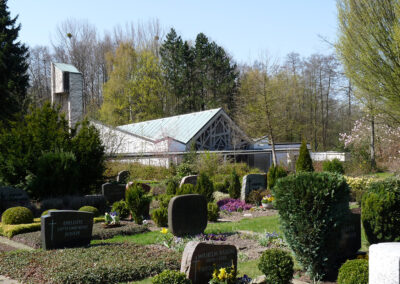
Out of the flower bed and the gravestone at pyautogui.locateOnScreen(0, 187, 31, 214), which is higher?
the gravestone at pyautogui.locateOnScreen(0, 187, 31, 214)

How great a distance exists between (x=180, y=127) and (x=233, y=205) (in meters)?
18.4

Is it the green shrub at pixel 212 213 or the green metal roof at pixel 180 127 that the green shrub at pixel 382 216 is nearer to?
the green shrub at pixel 212 213

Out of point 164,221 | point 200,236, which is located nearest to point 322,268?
point 200,236

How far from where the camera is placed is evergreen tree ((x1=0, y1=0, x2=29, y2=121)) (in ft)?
87.0

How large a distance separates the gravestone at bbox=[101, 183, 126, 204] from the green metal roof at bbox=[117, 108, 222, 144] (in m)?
13.6

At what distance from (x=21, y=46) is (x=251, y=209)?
2279 centimetres

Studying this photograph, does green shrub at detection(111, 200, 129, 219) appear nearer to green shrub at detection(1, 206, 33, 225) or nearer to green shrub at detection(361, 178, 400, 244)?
green shrub at detection(1, 206, 33, 225)

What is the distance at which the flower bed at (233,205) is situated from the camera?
648 inches

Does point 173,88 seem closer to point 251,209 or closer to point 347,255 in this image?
point 251,209

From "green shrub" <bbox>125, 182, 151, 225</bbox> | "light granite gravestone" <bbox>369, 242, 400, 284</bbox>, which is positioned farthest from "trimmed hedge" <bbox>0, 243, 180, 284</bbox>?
"light granite gravestone" <bbox>369, 242, 400, 284</bbox>

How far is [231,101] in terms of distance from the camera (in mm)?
48688

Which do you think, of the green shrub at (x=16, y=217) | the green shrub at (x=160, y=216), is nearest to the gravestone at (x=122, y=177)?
the green shrub at (x=16, y=217)

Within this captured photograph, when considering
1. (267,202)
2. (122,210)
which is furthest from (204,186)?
(122,210)

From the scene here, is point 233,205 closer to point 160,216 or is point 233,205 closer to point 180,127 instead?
point 160,216
